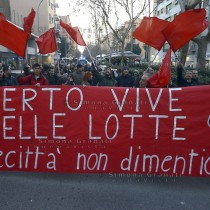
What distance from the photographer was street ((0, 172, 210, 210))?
3783 millimetres

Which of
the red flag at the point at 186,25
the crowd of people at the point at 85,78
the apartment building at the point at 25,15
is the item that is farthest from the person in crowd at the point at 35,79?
the apartment building at the point at 25,15

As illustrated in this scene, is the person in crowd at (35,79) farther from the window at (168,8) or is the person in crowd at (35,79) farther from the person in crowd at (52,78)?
the window at (168,8)

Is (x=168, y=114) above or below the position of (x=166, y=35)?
below

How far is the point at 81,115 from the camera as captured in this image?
14.2ft

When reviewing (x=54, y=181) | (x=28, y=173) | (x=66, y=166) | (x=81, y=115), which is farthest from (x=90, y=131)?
(x=28, y=173)

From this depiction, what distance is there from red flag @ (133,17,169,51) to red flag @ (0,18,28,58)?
2197 mm

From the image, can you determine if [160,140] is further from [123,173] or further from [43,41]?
[43,41]

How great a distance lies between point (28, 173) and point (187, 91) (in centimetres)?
250

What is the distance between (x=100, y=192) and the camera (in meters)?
4.12

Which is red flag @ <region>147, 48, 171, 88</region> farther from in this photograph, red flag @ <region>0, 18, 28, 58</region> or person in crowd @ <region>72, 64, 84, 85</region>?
person in crowd @ <region>72, 64, 84, 85</region>

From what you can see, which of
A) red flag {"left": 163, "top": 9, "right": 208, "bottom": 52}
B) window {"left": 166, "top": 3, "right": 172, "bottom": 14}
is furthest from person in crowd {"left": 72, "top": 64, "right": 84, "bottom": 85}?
window {"left": 166, "top": 3, "right": 172, "bottom": 14}

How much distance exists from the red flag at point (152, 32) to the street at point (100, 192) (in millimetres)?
2705

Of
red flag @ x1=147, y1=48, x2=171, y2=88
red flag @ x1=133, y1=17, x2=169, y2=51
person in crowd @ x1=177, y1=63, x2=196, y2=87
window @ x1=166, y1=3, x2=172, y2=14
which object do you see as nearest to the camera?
red flag @ x1=147, y1=48, x2=171, y2=88

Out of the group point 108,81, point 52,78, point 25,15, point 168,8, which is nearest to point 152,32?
point 108,81
